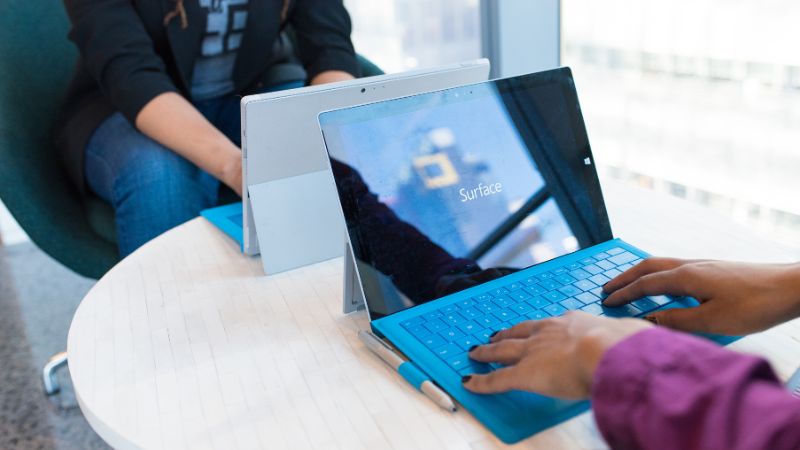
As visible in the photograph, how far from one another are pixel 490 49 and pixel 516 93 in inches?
51.3

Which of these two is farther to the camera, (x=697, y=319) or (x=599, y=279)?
(x=599, y=279)

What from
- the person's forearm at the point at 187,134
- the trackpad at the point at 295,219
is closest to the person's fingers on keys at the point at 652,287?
the trackpad at the point at 295,219

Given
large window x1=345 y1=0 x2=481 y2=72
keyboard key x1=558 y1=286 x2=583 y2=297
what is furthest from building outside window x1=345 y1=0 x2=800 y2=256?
keyboard key x1=558 y1=286 x2=583 y2=297

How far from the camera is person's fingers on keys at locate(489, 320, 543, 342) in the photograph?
69 centimetres

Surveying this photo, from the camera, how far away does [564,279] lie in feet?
2.90

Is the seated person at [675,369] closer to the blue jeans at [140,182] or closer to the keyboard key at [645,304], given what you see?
the keyboard key at [645,304]

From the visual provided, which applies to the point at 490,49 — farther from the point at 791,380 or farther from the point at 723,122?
the point at 791,380

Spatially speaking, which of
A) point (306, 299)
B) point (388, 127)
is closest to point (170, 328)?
point (306, 299)

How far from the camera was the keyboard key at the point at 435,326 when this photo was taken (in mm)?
791

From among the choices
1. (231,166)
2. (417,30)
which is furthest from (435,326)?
(417,30)

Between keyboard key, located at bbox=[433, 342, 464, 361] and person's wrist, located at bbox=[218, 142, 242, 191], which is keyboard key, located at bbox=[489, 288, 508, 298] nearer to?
keyboard key, located at bbox=[433, 342, 464, 361]

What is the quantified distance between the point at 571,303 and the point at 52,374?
4.85ft

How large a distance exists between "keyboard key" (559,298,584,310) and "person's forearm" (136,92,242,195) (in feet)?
2.59

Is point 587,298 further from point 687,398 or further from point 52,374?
point 52,374
